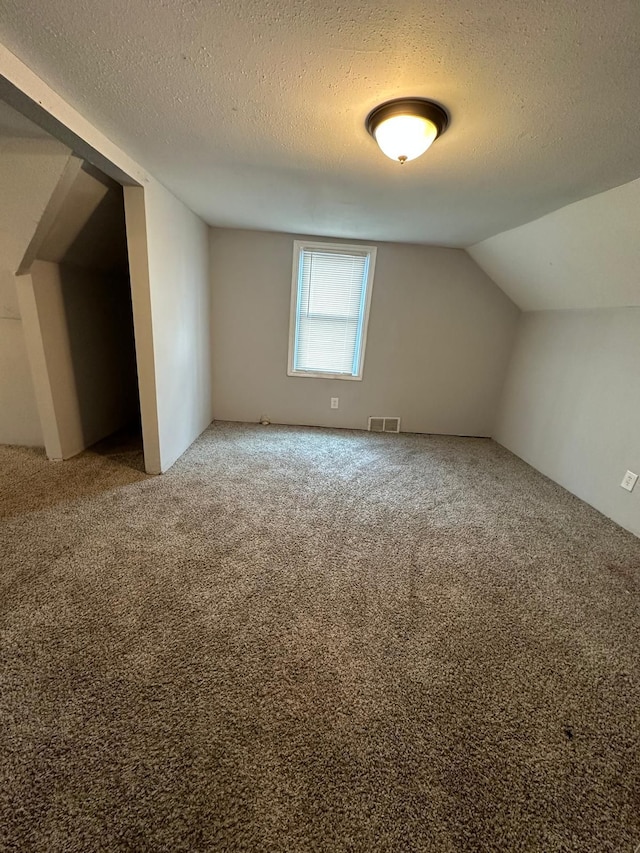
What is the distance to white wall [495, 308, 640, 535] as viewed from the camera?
8.23 feet

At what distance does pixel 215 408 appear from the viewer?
13.4ft

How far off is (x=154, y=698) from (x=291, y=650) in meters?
0.50

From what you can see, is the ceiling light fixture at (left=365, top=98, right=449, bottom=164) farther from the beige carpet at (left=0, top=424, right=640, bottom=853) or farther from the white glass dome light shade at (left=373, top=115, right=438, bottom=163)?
the beige carpet at (left=0, top=424, right=640, bottom=853)

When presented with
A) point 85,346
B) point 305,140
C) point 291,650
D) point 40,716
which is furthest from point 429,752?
point 85,346

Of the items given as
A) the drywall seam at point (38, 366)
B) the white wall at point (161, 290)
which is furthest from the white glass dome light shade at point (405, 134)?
the drywall seam at point (38, 366)

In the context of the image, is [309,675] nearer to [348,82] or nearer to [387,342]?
[348,82]

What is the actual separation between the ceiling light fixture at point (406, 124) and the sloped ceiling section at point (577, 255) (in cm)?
122

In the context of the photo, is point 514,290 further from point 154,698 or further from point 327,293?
point 154,698

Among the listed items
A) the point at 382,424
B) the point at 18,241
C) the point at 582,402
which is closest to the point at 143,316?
the point at 18,241

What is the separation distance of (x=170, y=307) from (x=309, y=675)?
8.40 ft

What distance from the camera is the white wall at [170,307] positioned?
229cm

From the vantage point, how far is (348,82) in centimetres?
125

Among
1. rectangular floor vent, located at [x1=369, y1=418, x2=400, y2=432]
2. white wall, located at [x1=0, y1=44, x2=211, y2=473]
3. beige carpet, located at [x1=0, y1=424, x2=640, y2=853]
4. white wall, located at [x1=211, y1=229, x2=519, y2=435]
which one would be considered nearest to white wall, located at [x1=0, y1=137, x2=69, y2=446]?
white wall, located at [x1=0, y1=44, x2=211, y2=473]

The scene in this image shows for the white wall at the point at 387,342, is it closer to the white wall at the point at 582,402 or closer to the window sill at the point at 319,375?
the window sill at the point at 319,375
